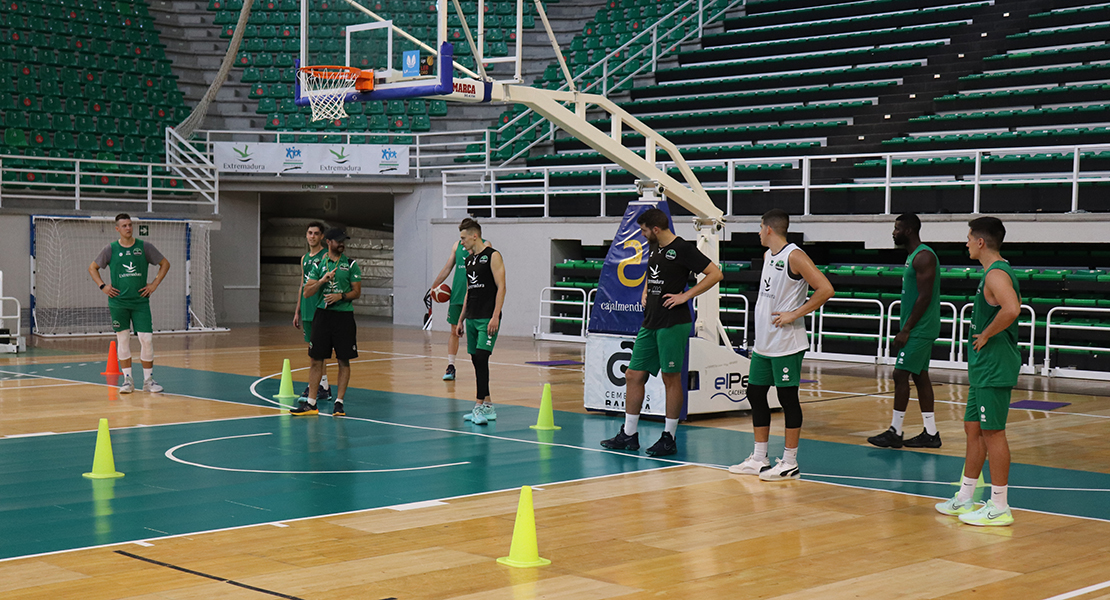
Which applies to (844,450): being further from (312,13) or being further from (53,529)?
(312,13)

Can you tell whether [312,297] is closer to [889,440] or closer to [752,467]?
[752,467]

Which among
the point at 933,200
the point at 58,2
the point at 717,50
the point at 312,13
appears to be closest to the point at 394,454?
the point at 312,13

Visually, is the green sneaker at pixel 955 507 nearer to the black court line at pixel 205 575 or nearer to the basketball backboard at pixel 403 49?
the black court line at pixel 205 575

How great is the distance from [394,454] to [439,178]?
56.4 ft

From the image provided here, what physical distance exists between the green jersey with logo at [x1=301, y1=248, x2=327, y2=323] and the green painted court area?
Result: 1075mm

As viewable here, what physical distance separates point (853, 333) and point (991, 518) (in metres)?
11.9

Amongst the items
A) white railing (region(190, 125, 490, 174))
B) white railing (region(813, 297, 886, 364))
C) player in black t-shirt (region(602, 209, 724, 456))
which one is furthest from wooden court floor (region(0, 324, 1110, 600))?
white railing (region(190, 125, 490, 174))

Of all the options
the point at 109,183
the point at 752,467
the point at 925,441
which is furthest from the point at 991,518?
the point at 109,183

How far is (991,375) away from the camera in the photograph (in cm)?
686

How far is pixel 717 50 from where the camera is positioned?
27.0 metres

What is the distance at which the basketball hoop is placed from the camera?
1264 cm

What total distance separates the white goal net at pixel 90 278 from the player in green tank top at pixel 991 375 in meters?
16.9

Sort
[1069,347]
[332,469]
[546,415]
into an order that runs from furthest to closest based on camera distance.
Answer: [1069,347], [546,415], [332,469]

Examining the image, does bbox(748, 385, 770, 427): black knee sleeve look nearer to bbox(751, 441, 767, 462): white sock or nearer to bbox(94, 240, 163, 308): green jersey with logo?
bbox(751, 441, 767, 462): white sock
